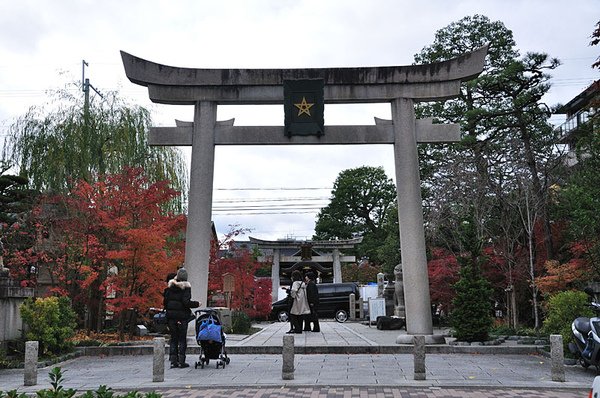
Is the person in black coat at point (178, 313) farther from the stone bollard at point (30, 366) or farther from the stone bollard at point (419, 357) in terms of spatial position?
the stone bollard at point (419, 357)

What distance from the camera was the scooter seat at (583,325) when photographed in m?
11.2

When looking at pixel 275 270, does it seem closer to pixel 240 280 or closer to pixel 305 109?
pixel 240 280

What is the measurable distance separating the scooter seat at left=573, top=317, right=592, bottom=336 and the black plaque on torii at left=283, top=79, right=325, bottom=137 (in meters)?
7.75

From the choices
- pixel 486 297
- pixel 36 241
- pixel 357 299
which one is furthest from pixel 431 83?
pixel 357 299

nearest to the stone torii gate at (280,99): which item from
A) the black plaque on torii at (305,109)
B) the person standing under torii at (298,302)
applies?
the black plaque on torii at (305,109)

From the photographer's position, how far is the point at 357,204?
57469 mm

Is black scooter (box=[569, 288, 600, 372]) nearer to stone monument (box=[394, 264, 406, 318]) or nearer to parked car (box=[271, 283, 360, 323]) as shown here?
stone monument (box=[394, 264, 406, 318])

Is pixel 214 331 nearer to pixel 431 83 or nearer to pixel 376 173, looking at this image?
pixel 431 83

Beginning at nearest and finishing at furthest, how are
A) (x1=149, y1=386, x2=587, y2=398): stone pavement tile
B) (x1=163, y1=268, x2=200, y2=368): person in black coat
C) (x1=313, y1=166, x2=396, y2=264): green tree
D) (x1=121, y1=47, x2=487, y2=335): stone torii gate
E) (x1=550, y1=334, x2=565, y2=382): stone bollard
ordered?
(x1=149, y1=386, x2=587, y2=398): stone pavement tile → (x1=550, y1=334, x2=565, y2=382): stone bollard → (x1=163, y1=268, x2=200, y2=368): person in black coat → (x1=121, y1=47, x2=487, y2=335): stone torii gate → (x1=313, y1=166, x2=396, y2=264): green tree

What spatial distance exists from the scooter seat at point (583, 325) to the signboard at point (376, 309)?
13.8m

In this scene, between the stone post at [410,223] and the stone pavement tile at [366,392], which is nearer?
the stone pavement tile at [366,392]

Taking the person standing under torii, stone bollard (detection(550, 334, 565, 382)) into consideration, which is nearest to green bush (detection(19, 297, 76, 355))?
the person standing under torii

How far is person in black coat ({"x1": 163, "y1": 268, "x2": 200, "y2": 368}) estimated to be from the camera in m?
11.9

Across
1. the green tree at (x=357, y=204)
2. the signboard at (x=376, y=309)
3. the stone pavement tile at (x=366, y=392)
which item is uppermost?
the green tree at (x=357, y=204)
